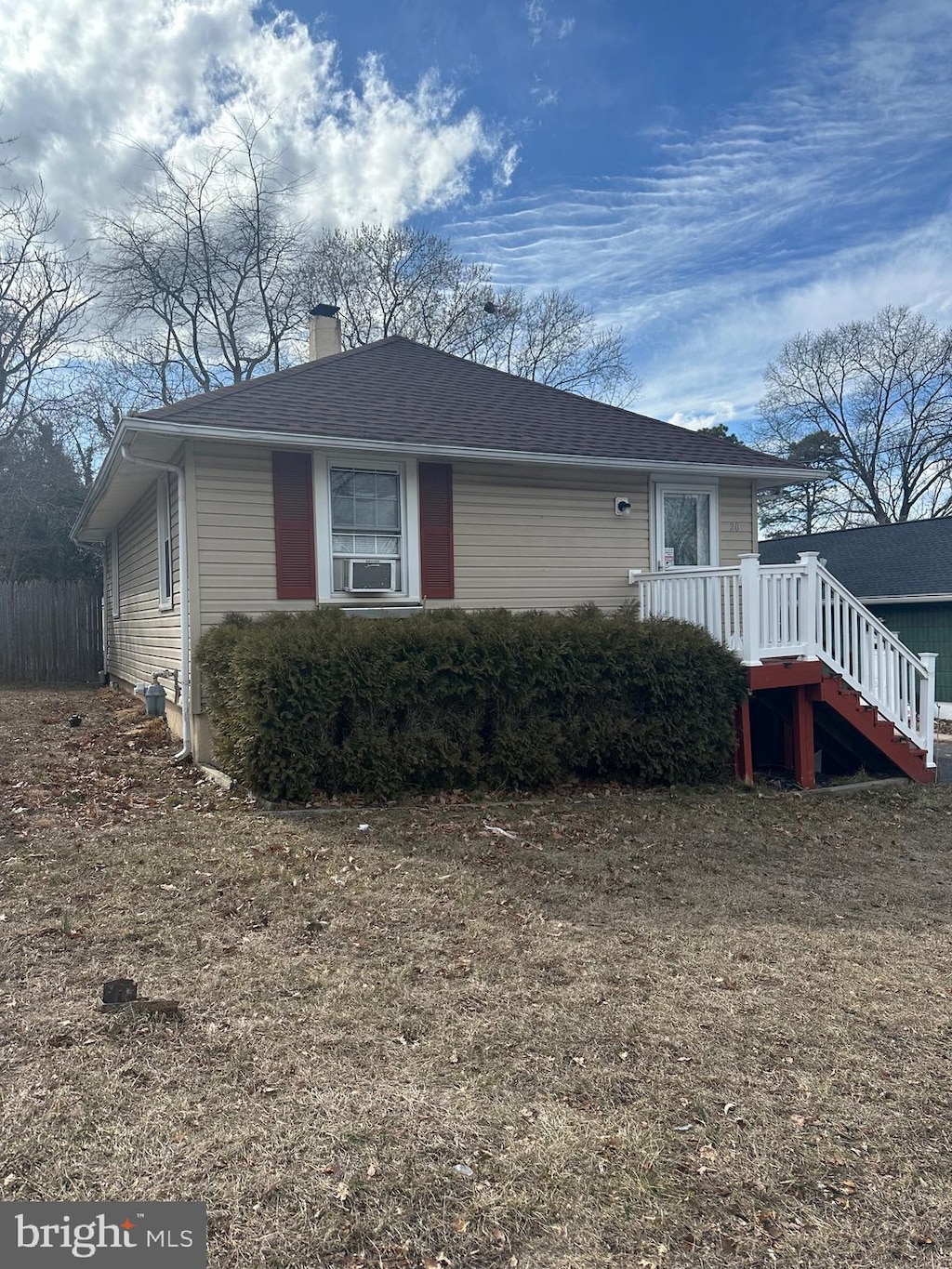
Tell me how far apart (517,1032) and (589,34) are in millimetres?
12564

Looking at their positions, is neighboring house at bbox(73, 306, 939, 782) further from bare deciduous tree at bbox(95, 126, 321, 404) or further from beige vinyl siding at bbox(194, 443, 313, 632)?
bare deciduous tree at bbox(95, 126, 321, 404)

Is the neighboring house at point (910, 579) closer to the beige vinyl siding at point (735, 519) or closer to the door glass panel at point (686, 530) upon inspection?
the beige vinyl siding at point (735, 519)

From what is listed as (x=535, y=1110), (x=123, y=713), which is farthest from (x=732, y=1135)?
(x=123, y=713)

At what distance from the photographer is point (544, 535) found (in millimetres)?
9992

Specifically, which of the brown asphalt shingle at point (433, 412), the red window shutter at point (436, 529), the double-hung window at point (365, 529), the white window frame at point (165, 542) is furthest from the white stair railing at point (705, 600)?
the white window frame at point (165, 542)

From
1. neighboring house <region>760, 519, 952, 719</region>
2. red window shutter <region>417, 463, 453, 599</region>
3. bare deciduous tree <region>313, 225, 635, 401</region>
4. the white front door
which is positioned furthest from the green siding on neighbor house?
bare deciduous tree <region>313, 225, 635, 401</region>

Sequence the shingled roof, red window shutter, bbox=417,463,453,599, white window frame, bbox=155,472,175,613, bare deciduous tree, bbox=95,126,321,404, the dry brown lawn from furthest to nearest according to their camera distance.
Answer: bare deciduous tree, bbox=95,126,321,404
white window frame, bbox=155,472,175,613
red window shutter, bbox=417,463,453,599
the shingled roof
the dry brown lawn

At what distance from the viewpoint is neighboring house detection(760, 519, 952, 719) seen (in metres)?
16.0

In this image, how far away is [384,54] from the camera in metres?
14.7

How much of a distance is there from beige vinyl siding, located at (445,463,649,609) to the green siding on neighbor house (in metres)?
8.96

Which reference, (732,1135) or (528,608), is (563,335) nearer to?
(528,608)

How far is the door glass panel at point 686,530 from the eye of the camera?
10.7 m

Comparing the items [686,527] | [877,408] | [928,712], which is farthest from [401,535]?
[877,408]

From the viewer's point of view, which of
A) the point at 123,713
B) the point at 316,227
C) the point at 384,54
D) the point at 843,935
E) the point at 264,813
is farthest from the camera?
the point at 316,227
